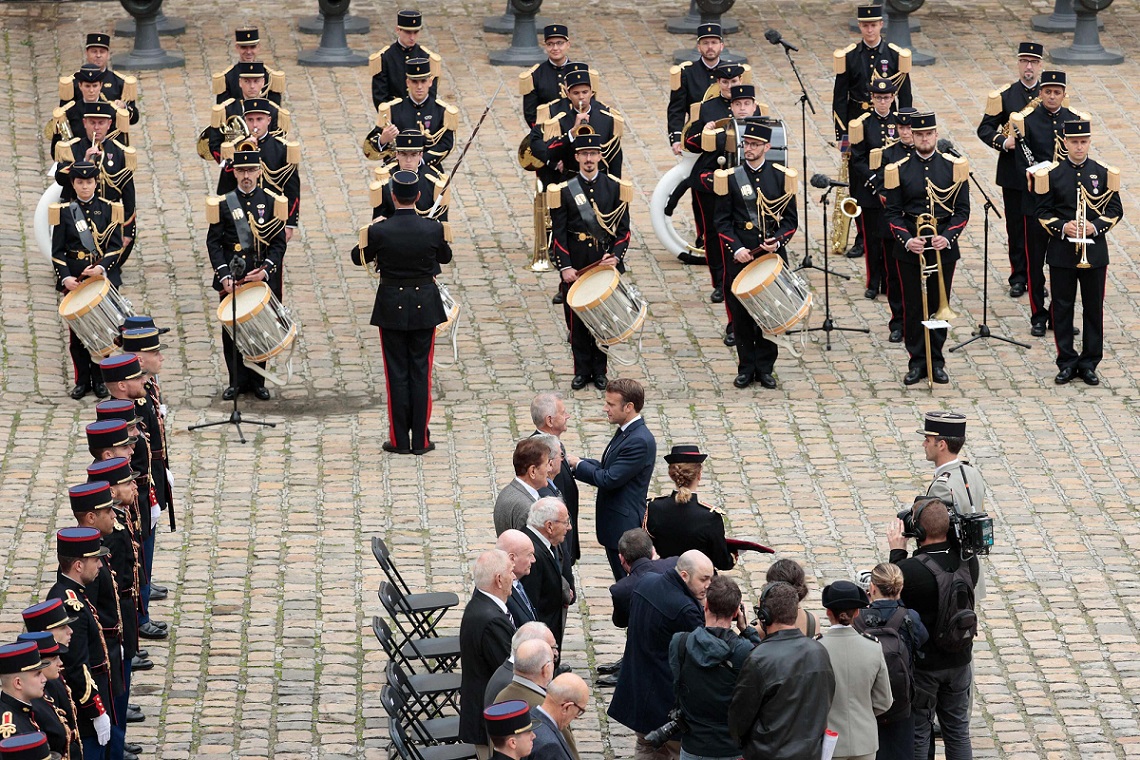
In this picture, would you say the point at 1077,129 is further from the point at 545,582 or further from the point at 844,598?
the point at 844,598

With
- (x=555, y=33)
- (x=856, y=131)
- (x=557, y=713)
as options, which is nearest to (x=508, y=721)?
(x=557, y=713)

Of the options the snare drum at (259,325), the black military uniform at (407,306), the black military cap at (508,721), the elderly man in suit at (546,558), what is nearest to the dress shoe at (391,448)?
the black military uniform at (407,306)

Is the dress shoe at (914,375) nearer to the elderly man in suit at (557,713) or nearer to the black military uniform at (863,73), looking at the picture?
the black military uniform at (863,73)

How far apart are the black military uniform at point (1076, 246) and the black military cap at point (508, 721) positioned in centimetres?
810

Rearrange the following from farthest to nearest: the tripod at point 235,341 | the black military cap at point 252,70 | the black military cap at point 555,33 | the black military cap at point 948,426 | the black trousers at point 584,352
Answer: the black military cap at point 555,33 → the black military cap at point 252,70 → the black trousers at point 584,352 → the tripod at point 235,341 → the black military cap at point 948,426

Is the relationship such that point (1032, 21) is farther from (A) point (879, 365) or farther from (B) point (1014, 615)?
(B) point (1014, 615)

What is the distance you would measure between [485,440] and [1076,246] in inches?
173

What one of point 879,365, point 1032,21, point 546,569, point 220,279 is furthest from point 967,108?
point 546,569

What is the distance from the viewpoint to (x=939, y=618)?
31.4 feet

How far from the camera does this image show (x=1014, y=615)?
11.6m

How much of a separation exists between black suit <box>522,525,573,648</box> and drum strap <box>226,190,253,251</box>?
17.8ft

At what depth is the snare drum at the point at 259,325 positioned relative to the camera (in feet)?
47.0

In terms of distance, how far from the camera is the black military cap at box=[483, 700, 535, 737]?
7762 mm

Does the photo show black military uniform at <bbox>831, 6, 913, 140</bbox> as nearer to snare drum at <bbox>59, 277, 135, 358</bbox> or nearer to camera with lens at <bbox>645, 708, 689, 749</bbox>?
snare drum at <bbox>59, 277, 135, 358</bbox>
